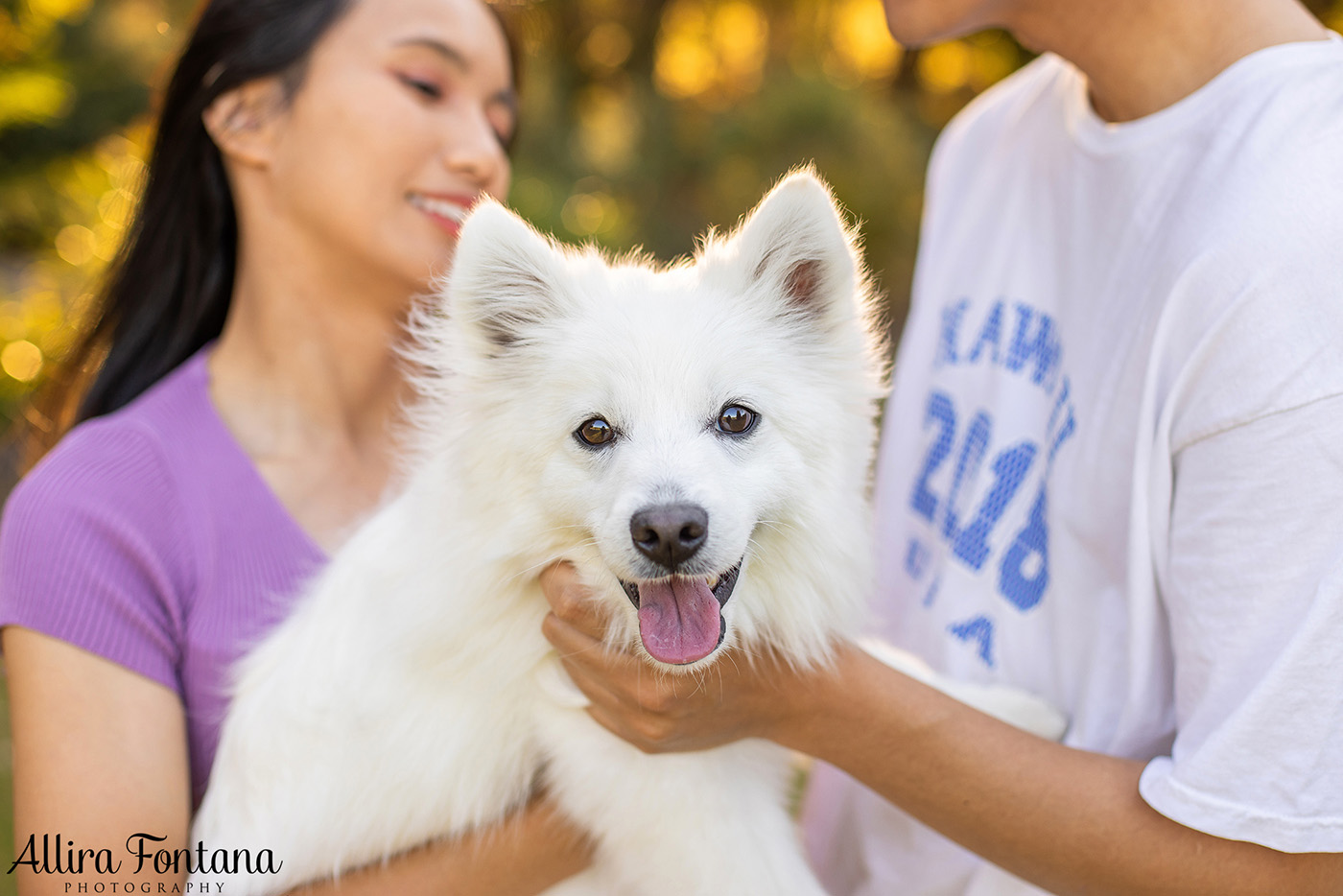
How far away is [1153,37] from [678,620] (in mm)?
1425

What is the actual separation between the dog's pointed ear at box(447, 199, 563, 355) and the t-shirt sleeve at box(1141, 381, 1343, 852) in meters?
1.23

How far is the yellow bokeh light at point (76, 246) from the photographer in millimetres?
6141

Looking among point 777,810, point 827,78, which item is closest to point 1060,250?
point 777,810

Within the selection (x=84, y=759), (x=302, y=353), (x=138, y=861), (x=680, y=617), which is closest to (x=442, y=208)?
(x=302, y=353)

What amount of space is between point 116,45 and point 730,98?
7904 mm

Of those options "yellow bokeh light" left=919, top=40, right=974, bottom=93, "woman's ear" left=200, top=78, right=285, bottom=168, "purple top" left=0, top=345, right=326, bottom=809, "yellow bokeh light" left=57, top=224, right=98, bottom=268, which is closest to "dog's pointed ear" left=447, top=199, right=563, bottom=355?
"purple top" left=0, top=345, right=326, bottom=809

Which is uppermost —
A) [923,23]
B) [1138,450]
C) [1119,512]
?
[923,23]

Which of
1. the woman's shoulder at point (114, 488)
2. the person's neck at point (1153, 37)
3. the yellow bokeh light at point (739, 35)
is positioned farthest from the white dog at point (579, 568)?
the yellow bokeh light at point (739, 35)

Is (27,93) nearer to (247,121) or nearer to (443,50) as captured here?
(247,121)

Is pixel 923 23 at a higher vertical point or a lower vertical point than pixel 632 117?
higher

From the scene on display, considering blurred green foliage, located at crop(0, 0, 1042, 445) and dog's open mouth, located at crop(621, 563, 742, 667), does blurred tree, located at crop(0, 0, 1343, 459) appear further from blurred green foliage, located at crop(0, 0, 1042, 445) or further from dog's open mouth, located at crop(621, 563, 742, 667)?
dog's open mouth, located at crop(621, 563, 742, 667)

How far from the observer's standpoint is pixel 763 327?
1830 mm

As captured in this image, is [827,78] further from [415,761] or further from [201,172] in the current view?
[415,761]

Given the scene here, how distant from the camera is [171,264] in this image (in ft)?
8.03
